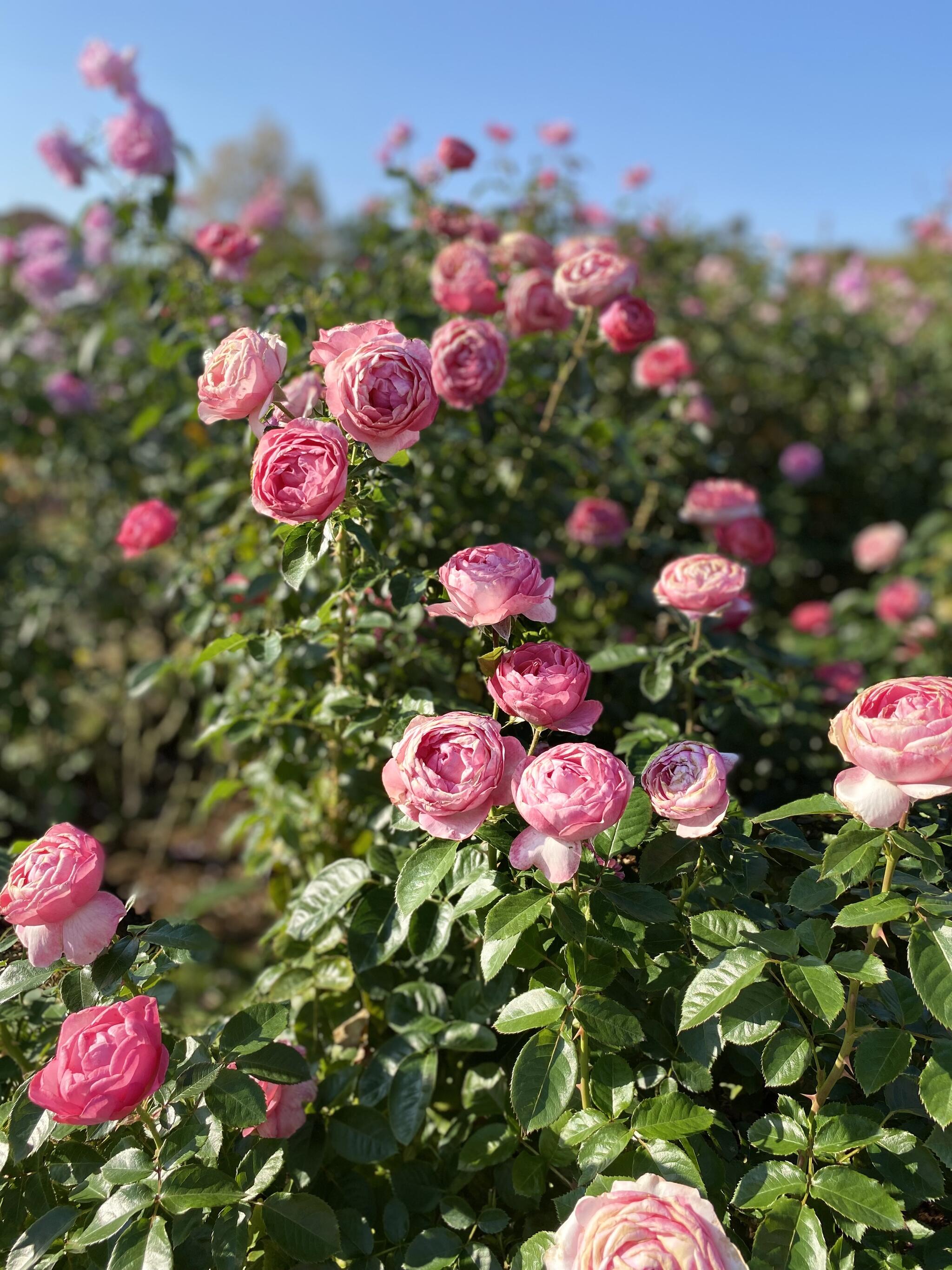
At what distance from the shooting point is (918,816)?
109 cm

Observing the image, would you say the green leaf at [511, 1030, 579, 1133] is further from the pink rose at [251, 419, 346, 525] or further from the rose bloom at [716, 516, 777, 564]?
the rose bloom at [716, 516, 777, 564]

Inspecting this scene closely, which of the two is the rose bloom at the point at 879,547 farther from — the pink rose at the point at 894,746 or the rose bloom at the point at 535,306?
the pink rose at the point at 894,746

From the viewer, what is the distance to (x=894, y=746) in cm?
76

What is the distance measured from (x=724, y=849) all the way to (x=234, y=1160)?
630 mm

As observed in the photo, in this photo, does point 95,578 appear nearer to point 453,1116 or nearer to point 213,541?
point 213,541

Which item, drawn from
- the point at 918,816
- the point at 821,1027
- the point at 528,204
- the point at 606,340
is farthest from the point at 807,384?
the point at 821,1027

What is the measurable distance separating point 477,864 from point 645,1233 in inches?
15.3

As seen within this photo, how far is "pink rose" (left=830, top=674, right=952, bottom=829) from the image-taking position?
75 centimetres

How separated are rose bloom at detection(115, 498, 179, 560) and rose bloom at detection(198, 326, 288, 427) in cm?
62

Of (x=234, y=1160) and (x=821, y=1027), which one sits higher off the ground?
(x=821, y=1027)

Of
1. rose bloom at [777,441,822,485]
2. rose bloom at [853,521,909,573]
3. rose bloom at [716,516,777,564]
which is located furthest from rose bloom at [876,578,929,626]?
rose bloom at [716,516,777,564]

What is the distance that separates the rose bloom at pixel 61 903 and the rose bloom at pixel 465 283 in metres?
→ 1.13

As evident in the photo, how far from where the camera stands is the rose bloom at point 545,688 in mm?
864

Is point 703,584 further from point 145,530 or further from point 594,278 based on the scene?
point 145,530
